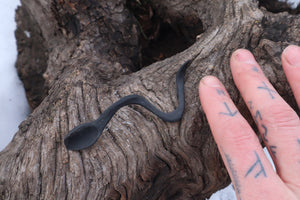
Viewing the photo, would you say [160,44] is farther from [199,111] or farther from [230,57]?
[199,111]

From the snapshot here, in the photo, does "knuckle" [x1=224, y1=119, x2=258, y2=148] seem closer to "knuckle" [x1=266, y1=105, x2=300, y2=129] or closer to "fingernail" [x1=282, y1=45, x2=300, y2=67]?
"knuckle" [x1=266, y1=105, x2=300, y2=129]

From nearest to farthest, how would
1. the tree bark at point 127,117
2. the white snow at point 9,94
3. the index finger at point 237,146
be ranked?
the index finger at point 237,146, the tree bark at point 127,117, the white snow at point 9,94

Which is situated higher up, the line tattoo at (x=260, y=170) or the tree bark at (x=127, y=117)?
the tree bark at (x=127, y=117)

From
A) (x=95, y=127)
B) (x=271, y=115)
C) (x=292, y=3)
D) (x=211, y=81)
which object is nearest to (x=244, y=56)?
(x=211, y=81)

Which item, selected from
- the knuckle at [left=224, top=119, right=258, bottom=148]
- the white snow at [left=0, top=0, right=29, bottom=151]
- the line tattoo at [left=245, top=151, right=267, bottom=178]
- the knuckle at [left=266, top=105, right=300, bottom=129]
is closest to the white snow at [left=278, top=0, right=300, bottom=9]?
the knuckle at [left=266, top=105, right=300, bottom=129]

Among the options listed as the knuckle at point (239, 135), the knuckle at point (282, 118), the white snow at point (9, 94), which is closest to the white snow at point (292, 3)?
the knuckle at point (282, 118)

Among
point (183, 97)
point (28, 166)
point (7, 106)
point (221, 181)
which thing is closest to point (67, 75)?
point (28, 166)

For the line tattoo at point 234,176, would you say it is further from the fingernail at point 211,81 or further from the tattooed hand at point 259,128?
the fingernail at point 211,81
